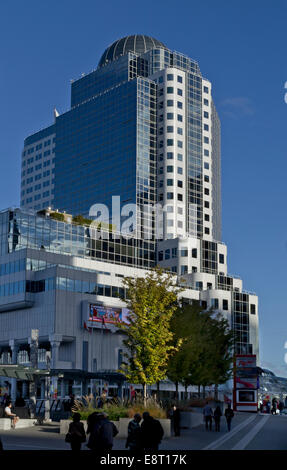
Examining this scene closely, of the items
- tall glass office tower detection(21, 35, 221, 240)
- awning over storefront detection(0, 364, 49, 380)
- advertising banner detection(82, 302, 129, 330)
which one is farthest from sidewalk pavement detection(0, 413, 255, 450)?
tall glass office tower detection(21, 35, 221, 240)

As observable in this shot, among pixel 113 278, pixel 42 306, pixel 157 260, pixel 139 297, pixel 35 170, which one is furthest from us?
pixel 35 170

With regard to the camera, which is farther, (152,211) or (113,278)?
(152,211)

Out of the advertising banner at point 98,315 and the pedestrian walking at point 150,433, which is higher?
the advertising banner at point 98,315

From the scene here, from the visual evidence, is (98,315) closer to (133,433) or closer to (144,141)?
(144,141)

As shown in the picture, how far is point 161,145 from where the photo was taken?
141 metres

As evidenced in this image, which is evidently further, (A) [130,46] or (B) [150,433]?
(A) [130,46]

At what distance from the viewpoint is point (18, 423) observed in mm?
41156

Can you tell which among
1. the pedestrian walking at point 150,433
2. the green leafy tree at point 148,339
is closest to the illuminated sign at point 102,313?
the green leafy tree at point 148,339

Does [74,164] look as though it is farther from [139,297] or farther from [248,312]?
[139,297]

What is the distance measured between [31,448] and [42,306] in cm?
5909

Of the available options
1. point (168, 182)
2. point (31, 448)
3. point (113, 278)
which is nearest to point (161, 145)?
point (168, 182)

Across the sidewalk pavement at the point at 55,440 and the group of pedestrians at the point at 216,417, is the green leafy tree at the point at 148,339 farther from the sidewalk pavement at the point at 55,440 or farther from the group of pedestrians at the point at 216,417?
the sidewalk pavement at the point at 55,440

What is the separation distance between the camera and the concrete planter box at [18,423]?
128ft

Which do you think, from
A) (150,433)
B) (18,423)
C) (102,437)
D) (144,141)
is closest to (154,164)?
(144,141)
